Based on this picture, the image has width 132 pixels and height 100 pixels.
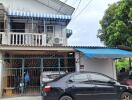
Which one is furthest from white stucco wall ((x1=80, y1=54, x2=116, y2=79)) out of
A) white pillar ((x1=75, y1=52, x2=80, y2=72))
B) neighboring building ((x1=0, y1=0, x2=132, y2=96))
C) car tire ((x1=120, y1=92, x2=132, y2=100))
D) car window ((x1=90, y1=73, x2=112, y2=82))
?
car tire ((x1=120, y1=92, x2=132, y2=100))

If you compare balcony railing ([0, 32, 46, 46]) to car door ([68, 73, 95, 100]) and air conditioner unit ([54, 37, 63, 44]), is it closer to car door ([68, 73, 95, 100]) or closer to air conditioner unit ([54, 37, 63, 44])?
air conditioner unit ([54, 37, 63, 44])

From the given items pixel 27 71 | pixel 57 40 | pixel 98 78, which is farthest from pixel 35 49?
pixel 98 78

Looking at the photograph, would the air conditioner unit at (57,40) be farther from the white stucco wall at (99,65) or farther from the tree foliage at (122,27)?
the tree foliage at (122,27)

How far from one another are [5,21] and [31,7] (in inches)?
131

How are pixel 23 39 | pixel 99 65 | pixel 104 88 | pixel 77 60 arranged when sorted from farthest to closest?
pixel 23 39 < pixel 99 65 < pixel 77 60 < pixel 104 88

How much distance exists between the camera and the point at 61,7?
75.9ft

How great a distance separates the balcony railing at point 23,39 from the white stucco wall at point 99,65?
3.34 meters

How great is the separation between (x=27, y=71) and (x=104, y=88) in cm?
657

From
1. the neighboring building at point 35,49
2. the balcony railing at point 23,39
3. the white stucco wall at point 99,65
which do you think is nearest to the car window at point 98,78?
the neighboring building at point 35,49

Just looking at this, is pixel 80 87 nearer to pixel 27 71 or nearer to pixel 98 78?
pixel 98 78

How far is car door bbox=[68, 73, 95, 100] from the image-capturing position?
42.7 feet

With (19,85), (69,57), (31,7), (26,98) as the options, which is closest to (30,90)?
(19,85)

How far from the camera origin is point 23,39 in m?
19.8

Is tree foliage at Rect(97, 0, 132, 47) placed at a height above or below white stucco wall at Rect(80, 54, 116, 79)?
above
